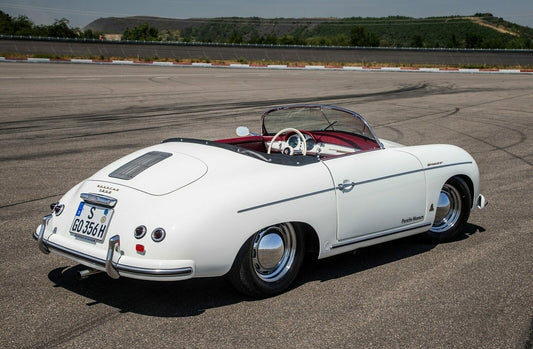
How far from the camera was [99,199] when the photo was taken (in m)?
4.35

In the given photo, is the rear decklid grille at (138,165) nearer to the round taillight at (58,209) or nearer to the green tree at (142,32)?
the round taillight at (58,209)

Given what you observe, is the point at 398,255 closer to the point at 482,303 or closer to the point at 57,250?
the point at 482,303

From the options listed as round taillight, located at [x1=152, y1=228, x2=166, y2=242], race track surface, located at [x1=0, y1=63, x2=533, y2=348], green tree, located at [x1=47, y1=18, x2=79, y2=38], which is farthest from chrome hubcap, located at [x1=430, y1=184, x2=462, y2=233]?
green tree, located at [x1=47, y1=18, x2=79, y2=38]

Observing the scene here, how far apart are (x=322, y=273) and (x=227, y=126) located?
331 inches

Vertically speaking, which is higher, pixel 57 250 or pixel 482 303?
pixel 57 250

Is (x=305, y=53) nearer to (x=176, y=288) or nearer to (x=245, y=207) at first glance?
(x=176, y=288)

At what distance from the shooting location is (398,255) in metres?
5.50

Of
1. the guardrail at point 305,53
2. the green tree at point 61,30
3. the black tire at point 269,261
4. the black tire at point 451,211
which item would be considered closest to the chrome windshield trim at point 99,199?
the black tire at point 269,261

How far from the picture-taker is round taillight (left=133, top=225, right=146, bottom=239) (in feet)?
13.2

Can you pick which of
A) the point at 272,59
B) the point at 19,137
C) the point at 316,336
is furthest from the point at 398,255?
the point at 272,59

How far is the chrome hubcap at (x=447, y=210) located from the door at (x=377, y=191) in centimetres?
42

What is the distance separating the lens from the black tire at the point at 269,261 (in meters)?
4.29

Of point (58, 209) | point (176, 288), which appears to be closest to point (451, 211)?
point (176, 288)

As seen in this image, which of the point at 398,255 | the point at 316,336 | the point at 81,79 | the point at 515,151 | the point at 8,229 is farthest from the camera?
the point at 81,79
